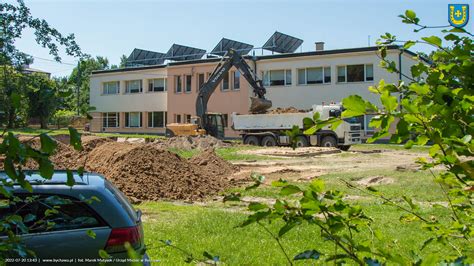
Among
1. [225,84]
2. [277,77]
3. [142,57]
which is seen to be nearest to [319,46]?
[277,77]

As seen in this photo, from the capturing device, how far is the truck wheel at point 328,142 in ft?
103

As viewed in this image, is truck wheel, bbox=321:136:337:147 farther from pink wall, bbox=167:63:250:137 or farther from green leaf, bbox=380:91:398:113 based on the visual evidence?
green leaf, bbox=380:91:398:113

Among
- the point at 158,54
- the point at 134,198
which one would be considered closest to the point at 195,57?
the point at 158,54

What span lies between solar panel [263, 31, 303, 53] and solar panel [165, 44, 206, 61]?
880 centimetres

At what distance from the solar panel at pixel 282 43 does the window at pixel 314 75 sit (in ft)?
20.0

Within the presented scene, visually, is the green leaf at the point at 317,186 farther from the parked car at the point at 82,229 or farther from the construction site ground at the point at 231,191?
the parked car at the point at 82,229

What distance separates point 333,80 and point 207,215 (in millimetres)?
33704

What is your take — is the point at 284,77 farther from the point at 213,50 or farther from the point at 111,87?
the point at 111,87

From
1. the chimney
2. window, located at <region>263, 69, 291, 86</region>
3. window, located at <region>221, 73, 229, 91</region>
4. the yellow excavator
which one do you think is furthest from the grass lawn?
the chimney

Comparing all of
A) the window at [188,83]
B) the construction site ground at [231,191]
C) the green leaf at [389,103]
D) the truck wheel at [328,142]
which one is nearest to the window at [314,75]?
the window at [188,83]

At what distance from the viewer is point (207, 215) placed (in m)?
10.5

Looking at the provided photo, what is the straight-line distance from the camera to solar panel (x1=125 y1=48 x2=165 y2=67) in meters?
58.8

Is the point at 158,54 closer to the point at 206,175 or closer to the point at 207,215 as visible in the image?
the point at 206,175

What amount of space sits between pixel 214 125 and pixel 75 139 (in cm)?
3525
